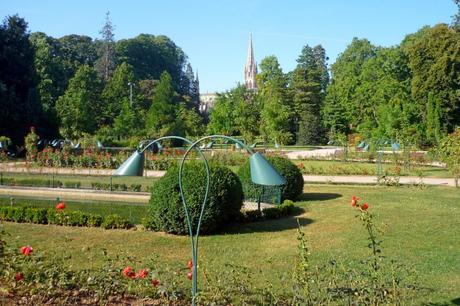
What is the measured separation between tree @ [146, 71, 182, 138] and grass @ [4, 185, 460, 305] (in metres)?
28.9

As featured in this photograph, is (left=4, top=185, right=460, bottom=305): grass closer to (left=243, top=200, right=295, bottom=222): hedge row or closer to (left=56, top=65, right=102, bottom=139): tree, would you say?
(left=243, top=200, right=295, bottom=222): hedge row

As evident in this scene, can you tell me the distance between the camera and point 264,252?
836 cm

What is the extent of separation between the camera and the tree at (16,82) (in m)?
34.8

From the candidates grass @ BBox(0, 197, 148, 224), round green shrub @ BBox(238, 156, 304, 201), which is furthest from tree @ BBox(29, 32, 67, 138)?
round green shrub @ BBox(238, 156, 304, 201)

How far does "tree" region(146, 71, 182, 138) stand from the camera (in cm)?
4100

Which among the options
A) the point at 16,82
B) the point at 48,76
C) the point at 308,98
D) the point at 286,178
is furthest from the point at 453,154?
the point at 48,76

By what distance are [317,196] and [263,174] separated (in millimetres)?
11791

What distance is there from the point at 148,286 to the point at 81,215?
17.6 ft

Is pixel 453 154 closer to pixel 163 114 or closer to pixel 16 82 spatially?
pixel 163 114

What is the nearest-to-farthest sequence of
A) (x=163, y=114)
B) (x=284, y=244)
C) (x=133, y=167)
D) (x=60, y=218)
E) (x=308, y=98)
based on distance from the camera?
1. (x=133, y=167)
2. (x=284, y=244)
3. (x=60, y=218)
4. (x=163, y=114)
5. (x=308, y=98)

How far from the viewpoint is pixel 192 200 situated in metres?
9.47

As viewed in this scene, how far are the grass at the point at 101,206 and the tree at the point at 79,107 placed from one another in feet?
77.6

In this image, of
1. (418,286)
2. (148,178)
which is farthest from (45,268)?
(148,178)

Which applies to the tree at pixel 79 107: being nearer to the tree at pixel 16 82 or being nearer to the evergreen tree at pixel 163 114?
the tree at pixel 16 82
